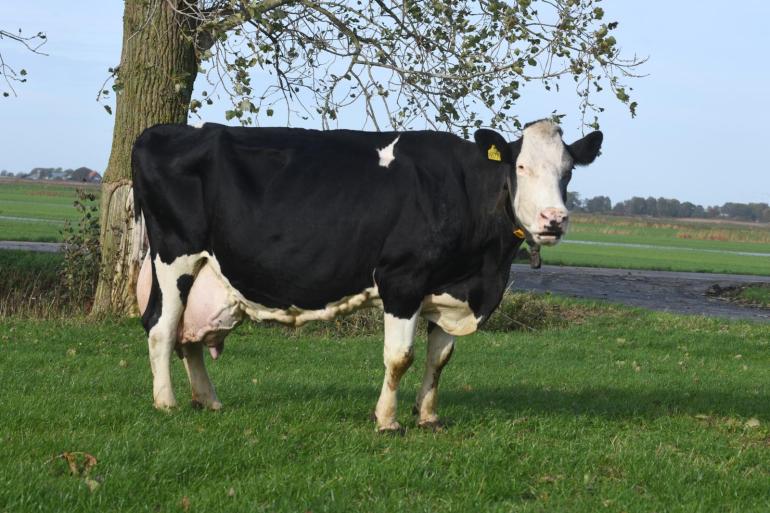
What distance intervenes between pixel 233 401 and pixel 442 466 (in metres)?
2.84

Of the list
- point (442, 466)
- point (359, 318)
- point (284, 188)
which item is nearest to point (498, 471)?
point (442, 466)

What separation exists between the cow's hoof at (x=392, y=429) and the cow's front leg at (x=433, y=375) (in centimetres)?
32

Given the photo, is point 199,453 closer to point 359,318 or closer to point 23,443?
point 23,443

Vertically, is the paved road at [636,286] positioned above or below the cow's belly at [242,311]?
below

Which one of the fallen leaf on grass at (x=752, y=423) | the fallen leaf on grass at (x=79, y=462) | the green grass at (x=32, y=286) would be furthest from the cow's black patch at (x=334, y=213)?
the green grass at (x=32, y=286)

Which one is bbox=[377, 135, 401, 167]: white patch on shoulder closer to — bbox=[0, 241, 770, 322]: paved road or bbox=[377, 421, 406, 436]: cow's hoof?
bbox=[377, 421, 406, 436]: cow's hoof

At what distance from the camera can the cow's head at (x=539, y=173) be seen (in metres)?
8.00

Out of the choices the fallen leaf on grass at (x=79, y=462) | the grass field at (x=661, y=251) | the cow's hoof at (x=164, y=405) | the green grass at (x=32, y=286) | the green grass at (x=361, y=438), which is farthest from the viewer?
the grass field at (x=661, y=251)

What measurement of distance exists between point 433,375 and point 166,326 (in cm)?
222

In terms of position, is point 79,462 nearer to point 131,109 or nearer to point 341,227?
point 341,227

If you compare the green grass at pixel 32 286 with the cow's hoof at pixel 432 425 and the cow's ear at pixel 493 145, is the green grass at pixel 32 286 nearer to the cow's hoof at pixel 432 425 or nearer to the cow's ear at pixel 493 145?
the cow's hoof at pixel 432 425

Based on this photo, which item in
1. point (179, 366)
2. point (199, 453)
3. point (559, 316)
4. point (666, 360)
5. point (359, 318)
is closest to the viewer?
point (199, 453)

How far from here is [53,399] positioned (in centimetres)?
909

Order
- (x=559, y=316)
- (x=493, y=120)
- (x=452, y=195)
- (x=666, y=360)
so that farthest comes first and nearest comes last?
(x=559, y=316), (x=666, y=360), (x=493, y=120), (x=452, y=195)
